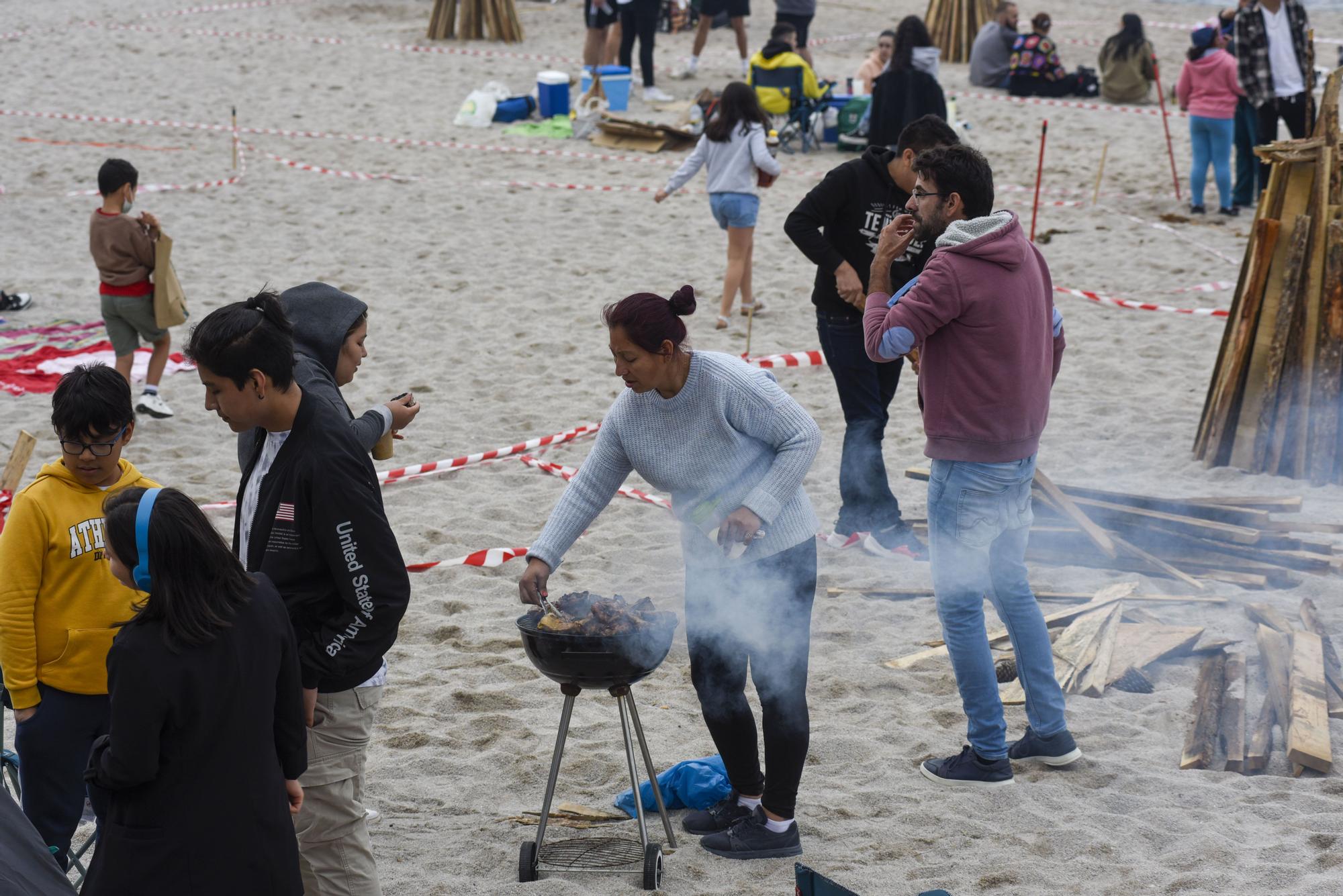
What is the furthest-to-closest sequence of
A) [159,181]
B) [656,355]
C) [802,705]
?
[159,181] < [802,705] < [656,355]

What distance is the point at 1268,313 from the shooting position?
716 cm

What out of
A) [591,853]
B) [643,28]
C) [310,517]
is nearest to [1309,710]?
[591,853]

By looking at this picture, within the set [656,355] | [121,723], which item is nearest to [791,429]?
[656,355]

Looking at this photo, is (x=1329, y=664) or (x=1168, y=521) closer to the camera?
(x=1329, y=664)

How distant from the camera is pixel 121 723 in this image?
8.50 feet

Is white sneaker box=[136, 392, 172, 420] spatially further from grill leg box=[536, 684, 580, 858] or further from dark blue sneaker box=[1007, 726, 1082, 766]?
dark blue sneaker box=[1007, 726, 1082, 766]

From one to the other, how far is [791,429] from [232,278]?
822 cm

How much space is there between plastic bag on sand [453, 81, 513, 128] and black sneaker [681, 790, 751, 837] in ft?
44.8

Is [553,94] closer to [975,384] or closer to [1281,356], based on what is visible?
[1281,356]

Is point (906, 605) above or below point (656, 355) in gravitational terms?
below

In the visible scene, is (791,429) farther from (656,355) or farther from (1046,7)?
(1046,7)

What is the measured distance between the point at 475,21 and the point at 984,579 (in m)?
19.1

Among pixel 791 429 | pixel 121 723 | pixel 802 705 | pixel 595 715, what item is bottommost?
pixel 595 715

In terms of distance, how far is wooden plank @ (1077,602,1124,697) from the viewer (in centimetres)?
517
